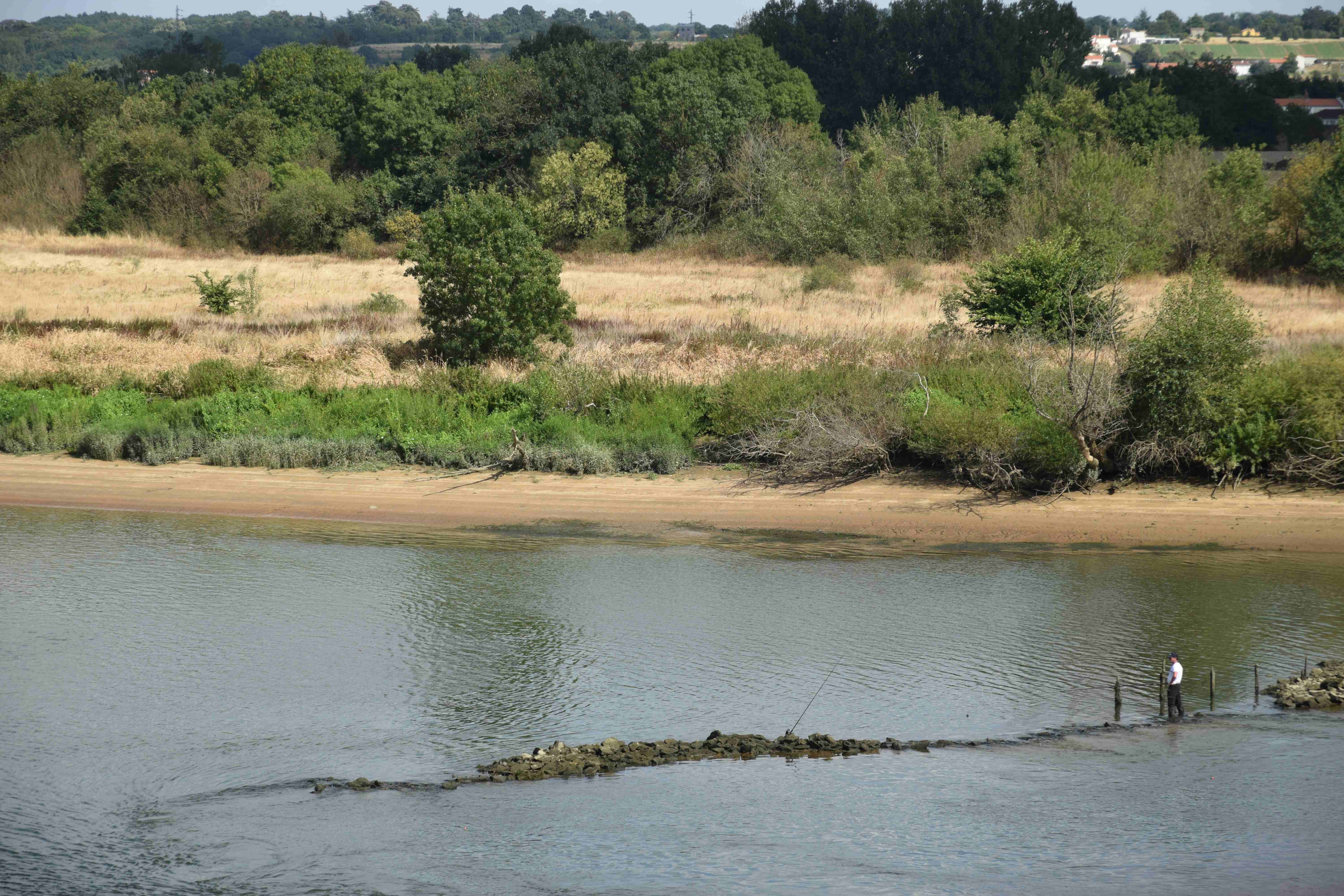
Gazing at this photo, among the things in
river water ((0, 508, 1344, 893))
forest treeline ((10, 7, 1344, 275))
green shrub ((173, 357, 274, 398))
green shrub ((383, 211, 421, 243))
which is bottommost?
river water ((0, 508, 1344, 893))

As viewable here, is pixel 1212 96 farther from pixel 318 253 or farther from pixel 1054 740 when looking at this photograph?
pixel 1054 740

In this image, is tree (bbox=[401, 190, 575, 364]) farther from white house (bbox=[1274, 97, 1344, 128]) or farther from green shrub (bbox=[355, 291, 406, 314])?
white house (bbox=[1274, 97, 1344, 128])

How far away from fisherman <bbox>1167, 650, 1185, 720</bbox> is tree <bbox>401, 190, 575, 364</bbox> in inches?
629

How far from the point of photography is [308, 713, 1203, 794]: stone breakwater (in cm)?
1035

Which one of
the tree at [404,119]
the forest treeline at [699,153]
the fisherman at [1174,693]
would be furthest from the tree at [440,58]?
the fisherman at [1174,693]

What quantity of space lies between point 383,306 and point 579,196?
2918 cm

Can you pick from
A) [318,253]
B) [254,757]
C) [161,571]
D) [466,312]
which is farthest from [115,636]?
[318,253]

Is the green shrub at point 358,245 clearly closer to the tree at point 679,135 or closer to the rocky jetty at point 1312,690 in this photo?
→ the tree at point 679,135

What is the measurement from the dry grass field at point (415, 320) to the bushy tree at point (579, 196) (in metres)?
9.36

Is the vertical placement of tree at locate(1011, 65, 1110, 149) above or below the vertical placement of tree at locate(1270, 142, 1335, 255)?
above

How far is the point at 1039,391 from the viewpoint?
19109 mm

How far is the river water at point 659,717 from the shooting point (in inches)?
364

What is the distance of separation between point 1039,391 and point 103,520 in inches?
578

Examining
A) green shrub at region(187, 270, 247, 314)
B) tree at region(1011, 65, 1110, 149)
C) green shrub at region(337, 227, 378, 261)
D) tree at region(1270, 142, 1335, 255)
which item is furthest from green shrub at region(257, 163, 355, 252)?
tree at region(1270, 142, 1335, 255)
